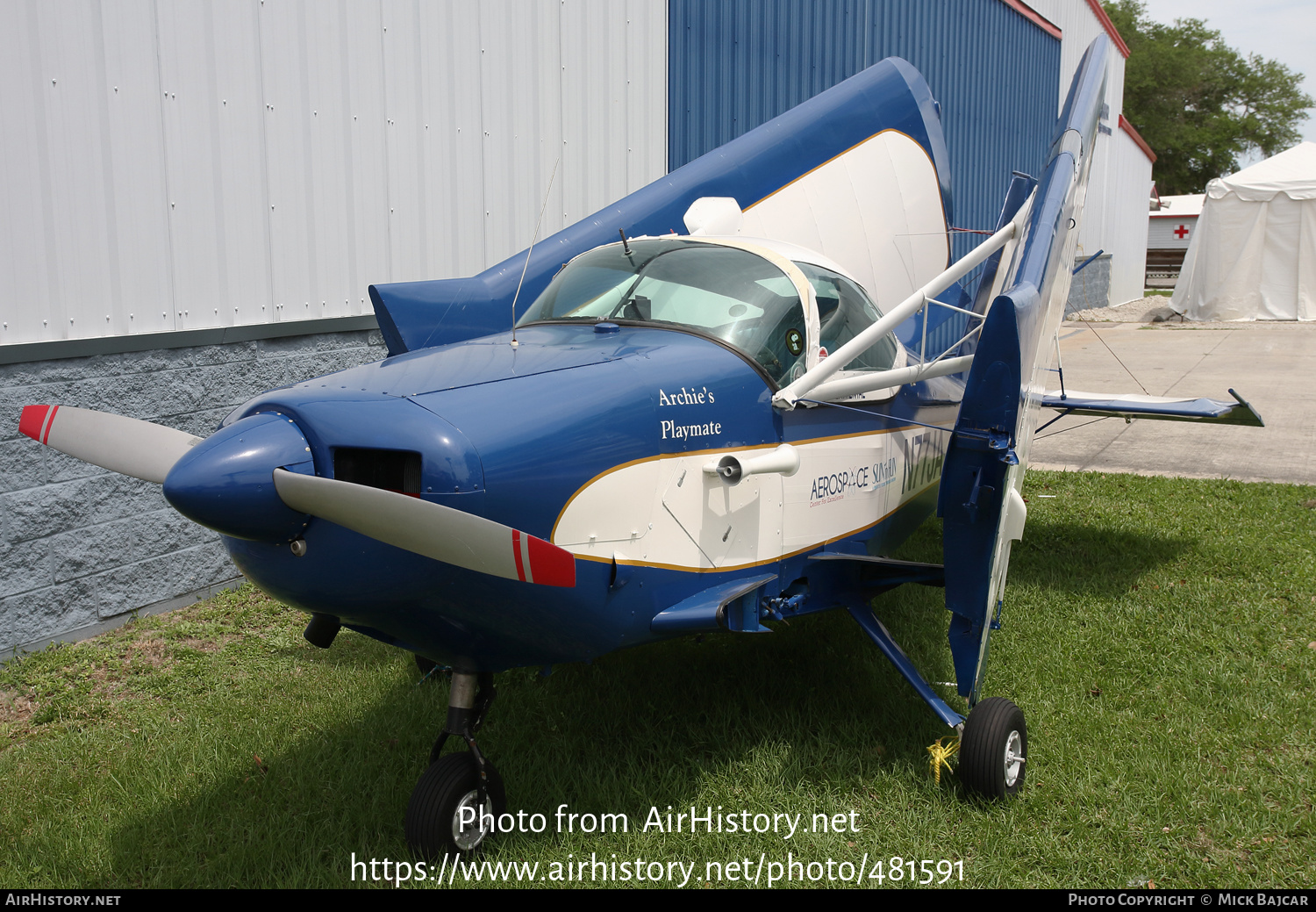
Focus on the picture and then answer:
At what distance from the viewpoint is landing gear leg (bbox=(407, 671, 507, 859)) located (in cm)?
329

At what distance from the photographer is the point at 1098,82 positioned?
5164mm

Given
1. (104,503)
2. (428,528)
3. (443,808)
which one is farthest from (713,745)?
(104,503)

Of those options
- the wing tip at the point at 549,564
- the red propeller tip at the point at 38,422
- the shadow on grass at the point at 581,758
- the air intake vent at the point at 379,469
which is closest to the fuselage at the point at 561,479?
the air intake vent at the point at 379,469

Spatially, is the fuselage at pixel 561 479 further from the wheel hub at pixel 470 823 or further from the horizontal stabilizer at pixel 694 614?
the wheel hub at pixel 470 823

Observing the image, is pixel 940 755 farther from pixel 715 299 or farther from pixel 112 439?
pixel 112 439

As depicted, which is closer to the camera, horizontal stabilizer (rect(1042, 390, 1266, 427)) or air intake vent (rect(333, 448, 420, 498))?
air intake vent (rect(333, 448, 420, 498))

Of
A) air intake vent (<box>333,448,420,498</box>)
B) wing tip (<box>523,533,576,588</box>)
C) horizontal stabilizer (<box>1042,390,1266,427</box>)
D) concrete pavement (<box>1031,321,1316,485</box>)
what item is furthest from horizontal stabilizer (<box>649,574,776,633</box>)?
horizontal stabilizer (<box>1042,390,1266,427</box>)

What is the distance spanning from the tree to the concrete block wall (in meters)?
66.6

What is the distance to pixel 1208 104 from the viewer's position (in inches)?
2485

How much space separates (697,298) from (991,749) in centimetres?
203

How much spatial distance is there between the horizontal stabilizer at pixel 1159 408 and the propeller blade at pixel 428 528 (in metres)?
4.84

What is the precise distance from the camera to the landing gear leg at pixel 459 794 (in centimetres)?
329

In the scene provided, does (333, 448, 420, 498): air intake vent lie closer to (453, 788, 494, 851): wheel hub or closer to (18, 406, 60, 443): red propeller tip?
(453, 788, 494, 851): wheel hub
